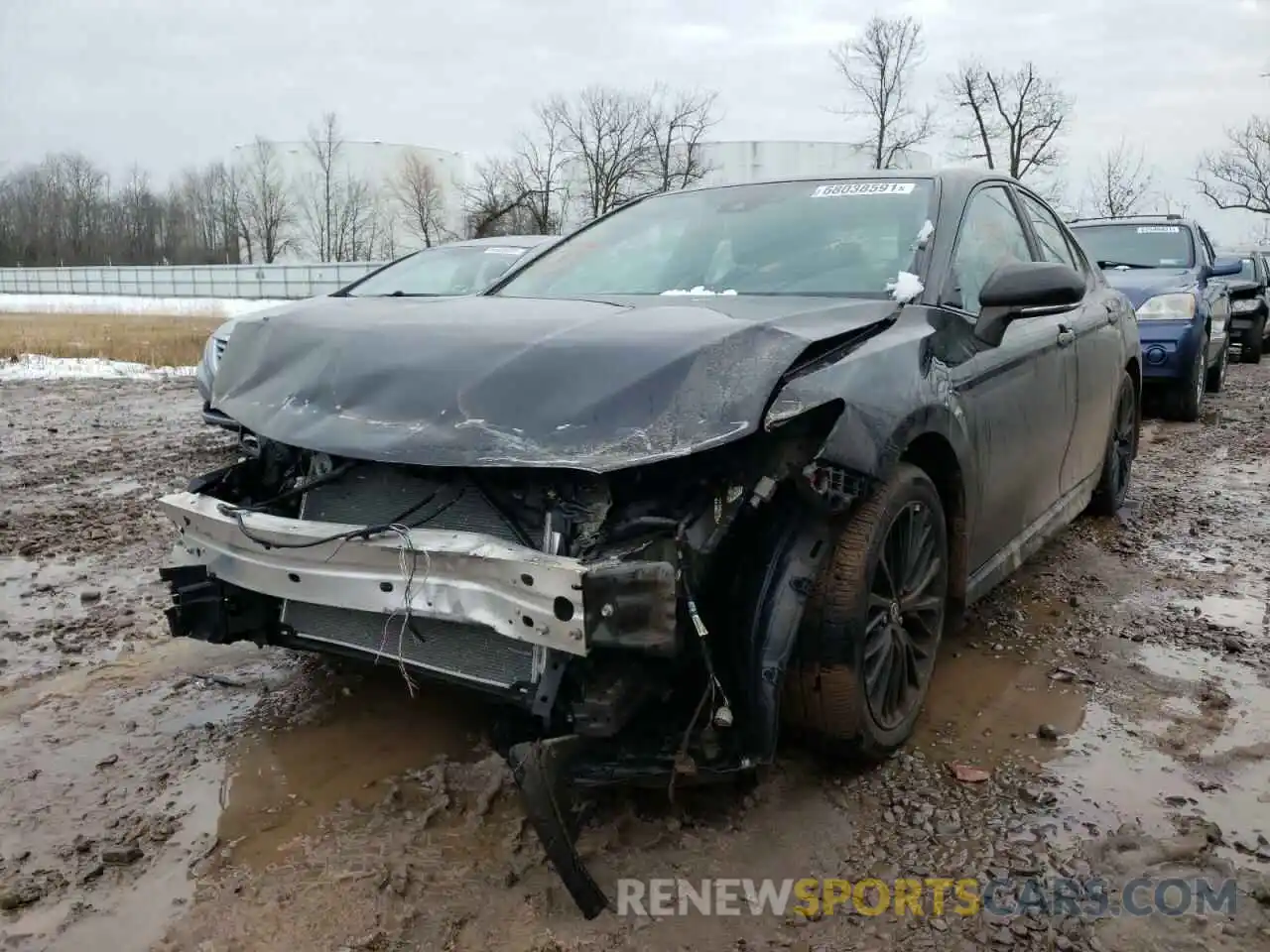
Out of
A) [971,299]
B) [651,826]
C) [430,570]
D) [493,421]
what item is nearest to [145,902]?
[430,570]

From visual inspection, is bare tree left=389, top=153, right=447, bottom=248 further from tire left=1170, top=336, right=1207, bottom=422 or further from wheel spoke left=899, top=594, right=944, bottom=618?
wheel spoke left=899, top=594, right=944, bottom=618

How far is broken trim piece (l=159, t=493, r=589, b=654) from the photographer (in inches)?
78.5

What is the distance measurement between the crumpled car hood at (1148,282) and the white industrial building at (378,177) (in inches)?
2485

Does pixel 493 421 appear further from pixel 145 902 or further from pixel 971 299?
pixel 971 299

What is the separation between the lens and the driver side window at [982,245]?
316 centimetres

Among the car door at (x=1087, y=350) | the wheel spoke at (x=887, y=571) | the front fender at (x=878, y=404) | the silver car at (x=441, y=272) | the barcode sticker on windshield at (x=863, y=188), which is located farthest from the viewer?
the silver car at (x=441, y=272)

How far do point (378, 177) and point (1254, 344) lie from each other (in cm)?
7286

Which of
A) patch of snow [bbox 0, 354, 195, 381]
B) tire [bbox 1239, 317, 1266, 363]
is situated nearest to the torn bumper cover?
patch of snow [bbox 0, 354, 195, 381]

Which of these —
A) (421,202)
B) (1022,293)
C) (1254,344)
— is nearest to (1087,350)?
(1022,293)

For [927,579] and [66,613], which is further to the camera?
[66,613]

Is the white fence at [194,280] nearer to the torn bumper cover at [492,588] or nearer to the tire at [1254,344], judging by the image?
the tire at [1254,344]

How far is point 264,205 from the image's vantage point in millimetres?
73625

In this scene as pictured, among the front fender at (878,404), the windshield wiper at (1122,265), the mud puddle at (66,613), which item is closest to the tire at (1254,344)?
the windshield wiper at (1122,265)

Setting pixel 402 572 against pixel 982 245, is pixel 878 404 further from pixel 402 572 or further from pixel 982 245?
pixel 982 245
